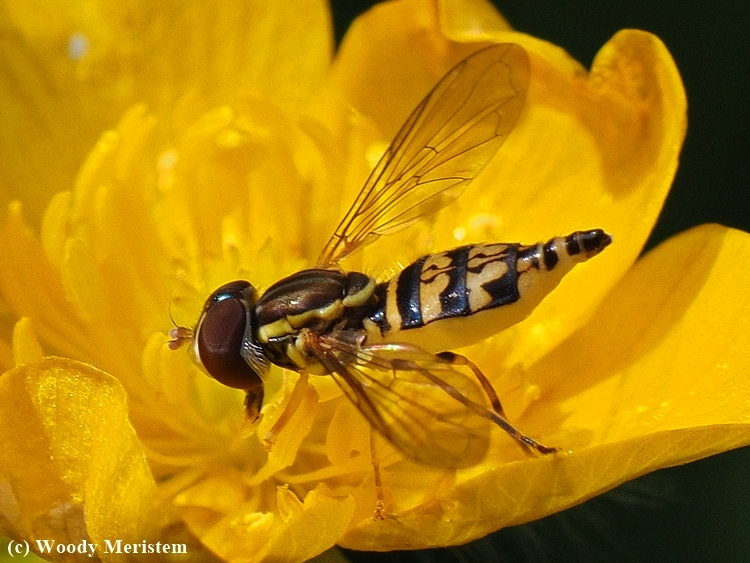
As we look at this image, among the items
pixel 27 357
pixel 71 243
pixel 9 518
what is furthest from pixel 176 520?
pixel 71 243

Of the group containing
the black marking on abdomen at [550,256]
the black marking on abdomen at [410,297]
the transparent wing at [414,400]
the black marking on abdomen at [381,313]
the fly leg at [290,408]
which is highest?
the black marking on abdomen at [550,256]

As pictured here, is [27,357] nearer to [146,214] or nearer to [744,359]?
[146,214]

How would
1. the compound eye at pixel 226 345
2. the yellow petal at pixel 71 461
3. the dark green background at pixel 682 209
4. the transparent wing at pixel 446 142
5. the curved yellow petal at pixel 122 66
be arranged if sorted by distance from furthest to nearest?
the curved yellow petal at pixel 122 66 < the dark green background at pixel 682 209 < the transparent wing at pixel 446 142 < the compound eye at pixel 226 345 < the yellow petal at pixel 71 461

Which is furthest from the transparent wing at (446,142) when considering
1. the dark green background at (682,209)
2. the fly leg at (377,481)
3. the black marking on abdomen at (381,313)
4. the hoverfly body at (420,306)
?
the dark green background at (682,209)

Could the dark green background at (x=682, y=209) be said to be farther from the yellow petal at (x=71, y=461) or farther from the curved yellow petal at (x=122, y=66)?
the yellow petal at (x=71, y=461)

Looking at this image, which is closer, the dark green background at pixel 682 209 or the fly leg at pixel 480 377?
the fly leg at pixel 480 377

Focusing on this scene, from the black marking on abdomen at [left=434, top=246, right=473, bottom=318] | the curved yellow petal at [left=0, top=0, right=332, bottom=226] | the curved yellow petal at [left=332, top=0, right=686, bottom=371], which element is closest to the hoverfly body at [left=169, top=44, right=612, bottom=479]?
the black marking on abdomen at [left=434, top=246, right=473, bottom=318]
